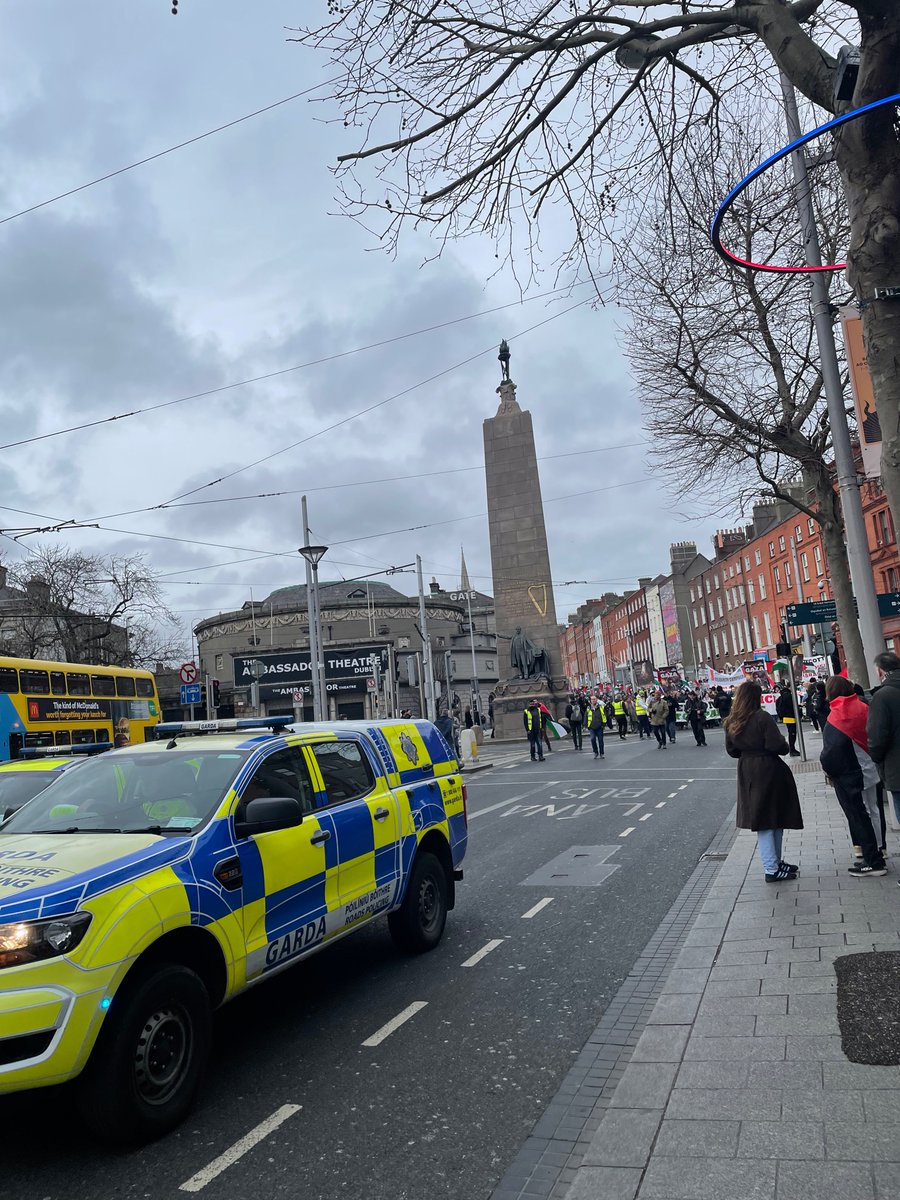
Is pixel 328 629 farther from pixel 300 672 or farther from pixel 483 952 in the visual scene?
pixel 483 952

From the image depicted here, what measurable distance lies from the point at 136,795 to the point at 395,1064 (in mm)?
2056

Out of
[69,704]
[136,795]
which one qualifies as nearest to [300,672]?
[69,704]

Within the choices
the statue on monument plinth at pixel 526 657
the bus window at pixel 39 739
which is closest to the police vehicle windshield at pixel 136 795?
the bus window at pixel 39 739

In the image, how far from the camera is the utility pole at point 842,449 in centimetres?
959

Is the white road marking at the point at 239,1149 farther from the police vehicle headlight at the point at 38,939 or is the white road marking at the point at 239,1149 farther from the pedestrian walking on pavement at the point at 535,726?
the pedestrian walking on pavement at the point at 535,726

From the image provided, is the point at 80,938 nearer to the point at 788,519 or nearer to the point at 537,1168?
the point at 537,1168

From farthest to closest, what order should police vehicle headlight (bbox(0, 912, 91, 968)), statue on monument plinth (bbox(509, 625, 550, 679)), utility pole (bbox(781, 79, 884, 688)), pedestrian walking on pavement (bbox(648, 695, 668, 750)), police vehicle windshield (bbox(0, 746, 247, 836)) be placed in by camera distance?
1. statue on monument plinth (bbox(509, 625, 550, 679))
2. pedestrian walking on pavement (bbox(648, 695, 668, 750))
3. utility pole (bbox(781, 79, 884, 688))
4. police vehicle windshield (bbox(0, 746, 247, 836))
5. police vehicle headlight (bbox(0, 912, 91, 968))

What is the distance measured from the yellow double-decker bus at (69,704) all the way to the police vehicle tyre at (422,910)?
42.8 feet

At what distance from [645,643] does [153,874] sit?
97.0m

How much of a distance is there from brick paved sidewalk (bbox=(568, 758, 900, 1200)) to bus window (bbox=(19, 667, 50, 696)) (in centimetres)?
1839

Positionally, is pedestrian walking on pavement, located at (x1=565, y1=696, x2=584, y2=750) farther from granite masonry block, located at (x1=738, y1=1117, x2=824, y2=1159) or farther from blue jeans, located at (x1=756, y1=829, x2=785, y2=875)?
granite masonry block, located at (x1=738, y1=1117, x2=824, y2=1159)

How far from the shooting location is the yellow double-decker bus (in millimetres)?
20500

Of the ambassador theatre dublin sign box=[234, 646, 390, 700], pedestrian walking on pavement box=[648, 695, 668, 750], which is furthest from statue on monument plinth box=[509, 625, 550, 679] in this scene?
the ambassador theatre dublin sign box=[234, 646, 390, 700]

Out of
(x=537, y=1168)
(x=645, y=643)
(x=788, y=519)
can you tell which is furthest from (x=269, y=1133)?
(x=645, y=643)
